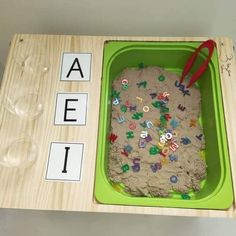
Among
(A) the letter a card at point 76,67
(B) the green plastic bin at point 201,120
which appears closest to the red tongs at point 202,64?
(B) the green plastic bin at point 201,120

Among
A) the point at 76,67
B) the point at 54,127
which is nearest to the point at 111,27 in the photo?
the point at 76,67

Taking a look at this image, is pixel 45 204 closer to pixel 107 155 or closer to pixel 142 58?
pixel 107 155

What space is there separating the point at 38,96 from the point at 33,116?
0.06 metres

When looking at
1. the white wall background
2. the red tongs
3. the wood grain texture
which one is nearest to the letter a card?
the wood grain texture

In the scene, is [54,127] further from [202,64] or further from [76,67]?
[202,64]

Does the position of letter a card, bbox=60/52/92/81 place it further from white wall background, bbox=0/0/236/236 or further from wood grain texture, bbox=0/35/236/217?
white wall background, bbox=0/0/236/236

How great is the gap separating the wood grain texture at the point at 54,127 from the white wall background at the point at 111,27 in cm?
9

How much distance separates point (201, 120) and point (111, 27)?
383mm

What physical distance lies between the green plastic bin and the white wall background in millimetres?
97

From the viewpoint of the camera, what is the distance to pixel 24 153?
2.12 ft

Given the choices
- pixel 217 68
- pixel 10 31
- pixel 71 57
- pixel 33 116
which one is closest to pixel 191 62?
pixel 217 68

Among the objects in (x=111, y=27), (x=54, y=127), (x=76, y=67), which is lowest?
(x=54, y=127)

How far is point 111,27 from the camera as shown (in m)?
0.86

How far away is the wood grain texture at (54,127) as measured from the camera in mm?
594
